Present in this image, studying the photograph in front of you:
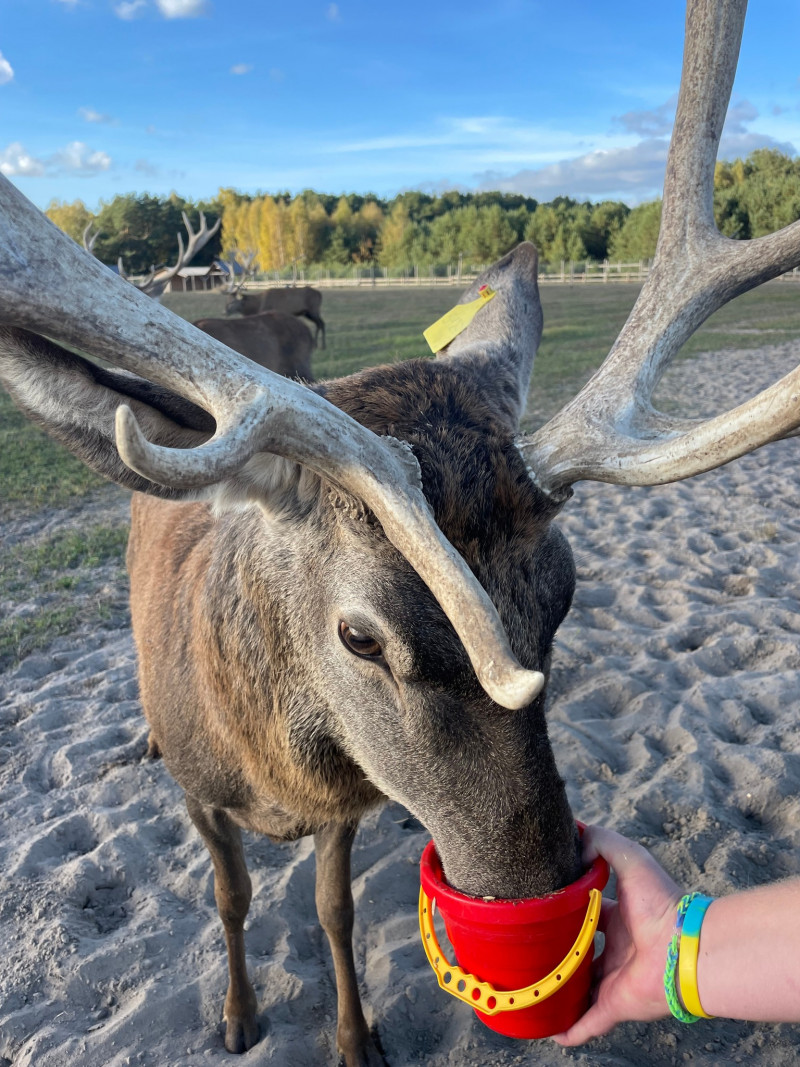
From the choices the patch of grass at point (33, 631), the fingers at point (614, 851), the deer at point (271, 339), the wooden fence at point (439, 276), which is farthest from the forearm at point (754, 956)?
the wooden fence at point (439, 276)

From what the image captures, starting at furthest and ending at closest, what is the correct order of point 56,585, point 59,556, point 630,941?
point 59,556 → point 56,585 → point 630,941

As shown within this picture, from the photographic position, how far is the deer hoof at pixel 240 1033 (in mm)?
2807

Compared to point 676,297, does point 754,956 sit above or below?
below

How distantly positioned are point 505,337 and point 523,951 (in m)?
2.19

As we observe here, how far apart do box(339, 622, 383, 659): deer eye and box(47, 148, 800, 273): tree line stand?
95.8ft

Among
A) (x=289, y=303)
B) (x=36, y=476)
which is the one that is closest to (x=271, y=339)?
(x=36, y=476)

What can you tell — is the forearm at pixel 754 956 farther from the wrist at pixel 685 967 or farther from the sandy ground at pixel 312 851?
the sandy ground at pixel 312 851

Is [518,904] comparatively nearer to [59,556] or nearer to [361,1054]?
[361,1054]

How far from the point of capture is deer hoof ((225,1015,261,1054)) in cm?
281

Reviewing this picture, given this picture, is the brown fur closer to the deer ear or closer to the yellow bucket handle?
the deer ear

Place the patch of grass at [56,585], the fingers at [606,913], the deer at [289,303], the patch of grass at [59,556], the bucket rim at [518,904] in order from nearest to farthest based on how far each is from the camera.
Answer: the bucket rim at [518,904]
the fingers at [606,913]
the patch of grass at [56,585]
the patch of grass at [59,556]
the deer at [289,303]

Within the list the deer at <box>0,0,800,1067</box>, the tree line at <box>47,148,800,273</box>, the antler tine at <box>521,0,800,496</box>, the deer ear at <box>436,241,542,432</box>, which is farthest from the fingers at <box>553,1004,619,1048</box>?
the tree line at <box>47,148,800,273</box>

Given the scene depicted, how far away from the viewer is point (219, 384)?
5.86 feet

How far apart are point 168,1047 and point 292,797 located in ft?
3.72
